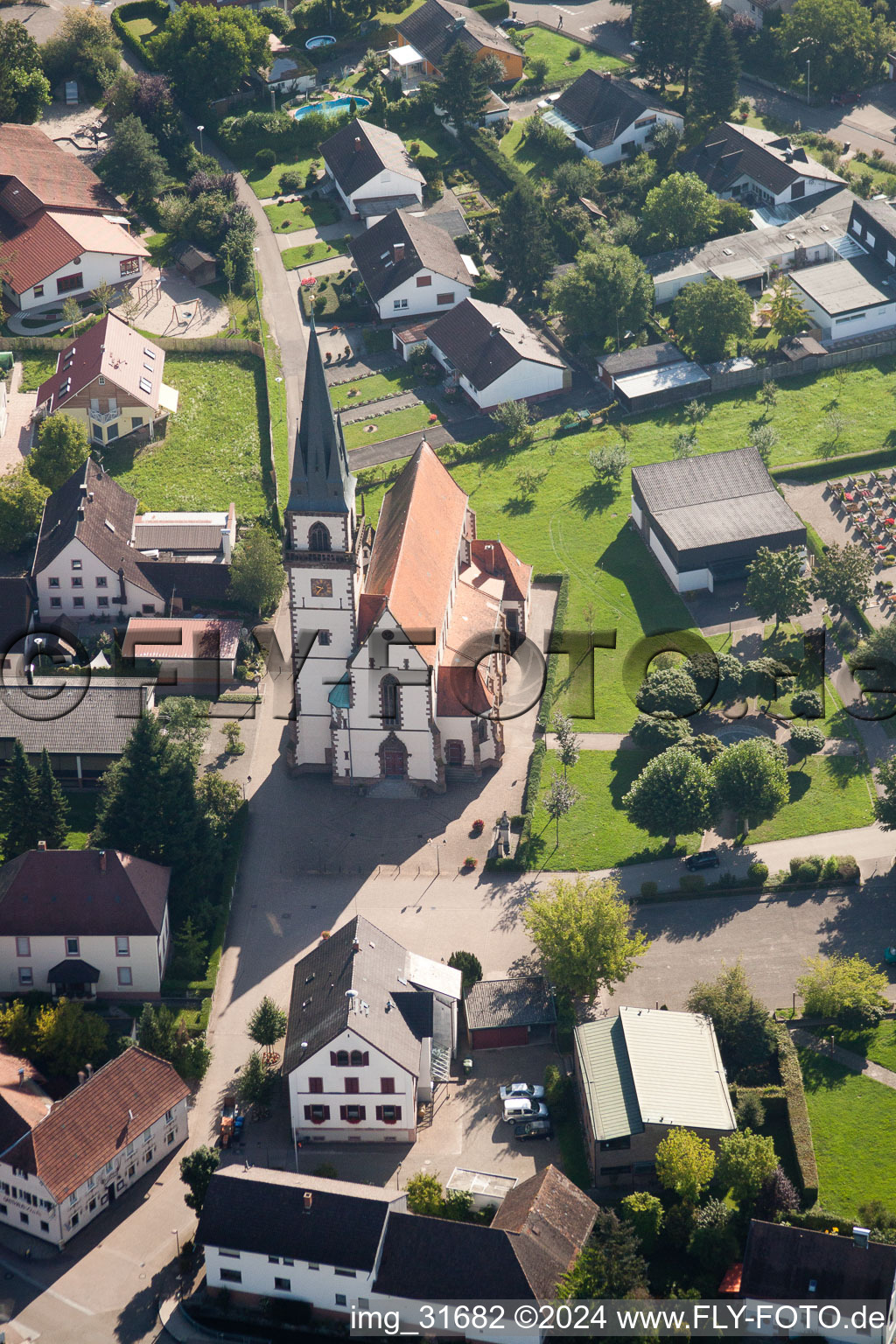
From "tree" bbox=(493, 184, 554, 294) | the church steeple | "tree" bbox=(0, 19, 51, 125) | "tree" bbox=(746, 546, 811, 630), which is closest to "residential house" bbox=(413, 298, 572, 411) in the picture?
"tree" bbox=(493, 184, 554, 294)

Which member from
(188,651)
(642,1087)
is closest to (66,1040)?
(642,1087)

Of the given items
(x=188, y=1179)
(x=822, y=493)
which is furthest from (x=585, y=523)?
(x=188, y=1179)

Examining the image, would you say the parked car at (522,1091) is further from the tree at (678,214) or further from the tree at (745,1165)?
the tree at (678,214)

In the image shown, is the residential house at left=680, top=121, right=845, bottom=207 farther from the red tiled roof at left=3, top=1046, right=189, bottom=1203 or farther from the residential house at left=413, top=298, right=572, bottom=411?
the red tiled roof at left=3, top=1046, right=189, bottom=1203

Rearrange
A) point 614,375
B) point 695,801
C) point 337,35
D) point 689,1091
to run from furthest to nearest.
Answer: point 337,35
point 614,375
point 695,801
point 689,1091

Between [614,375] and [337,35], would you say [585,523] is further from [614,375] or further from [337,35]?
[337,35]

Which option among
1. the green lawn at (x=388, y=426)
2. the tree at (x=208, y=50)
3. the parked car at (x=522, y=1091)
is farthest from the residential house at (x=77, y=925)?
the tree at (x=208, y=50)
